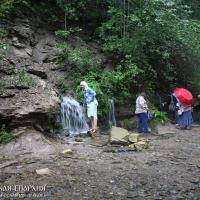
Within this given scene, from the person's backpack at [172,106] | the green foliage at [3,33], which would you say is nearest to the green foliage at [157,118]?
the person's backpack at [172,106]

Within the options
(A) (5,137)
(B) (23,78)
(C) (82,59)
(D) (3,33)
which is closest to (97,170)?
(A) (5,137)

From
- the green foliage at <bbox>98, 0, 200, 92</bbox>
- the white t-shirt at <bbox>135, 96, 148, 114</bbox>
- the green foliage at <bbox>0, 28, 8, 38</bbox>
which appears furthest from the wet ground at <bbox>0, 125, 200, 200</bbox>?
the green foliage at <bbox>0, 28, 8, 38</bbox>

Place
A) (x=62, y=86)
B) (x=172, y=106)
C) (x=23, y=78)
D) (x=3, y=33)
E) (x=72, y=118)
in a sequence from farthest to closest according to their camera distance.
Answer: (x=172, y=106), (x=3, y=33), (x=62, y=86), (x=72, y=118), (x=23, y=78)

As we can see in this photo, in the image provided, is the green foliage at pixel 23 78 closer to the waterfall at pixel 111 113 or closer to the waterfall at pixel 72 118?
the waterfall at pixel 72 118

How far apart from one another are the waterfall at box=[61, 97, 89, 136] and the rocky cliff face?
23.8 inches

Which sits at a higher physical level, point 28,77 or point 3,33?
point 3,33

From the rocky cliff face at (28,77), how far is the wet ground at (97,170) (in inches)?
29.0

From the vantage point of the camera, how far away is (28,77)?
47.0ft

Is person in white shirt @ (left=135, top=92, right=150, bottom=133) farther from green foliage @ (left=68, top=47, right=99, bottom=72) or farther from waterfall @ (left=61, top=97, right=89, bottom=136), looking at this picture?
green foliage @ (left=68, top=47, right=99, bottom=72)

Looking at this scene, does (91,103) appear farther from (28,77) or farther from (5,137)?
(5,137)

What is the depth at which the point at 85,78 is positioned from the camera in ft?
53.3

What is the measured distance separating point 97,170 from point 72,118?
4.57 meters

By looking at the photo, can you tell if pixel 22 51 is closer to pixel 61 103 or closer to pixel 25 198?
pixel 61 103

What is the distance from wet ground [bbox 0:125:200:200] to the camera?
8.66 meters
